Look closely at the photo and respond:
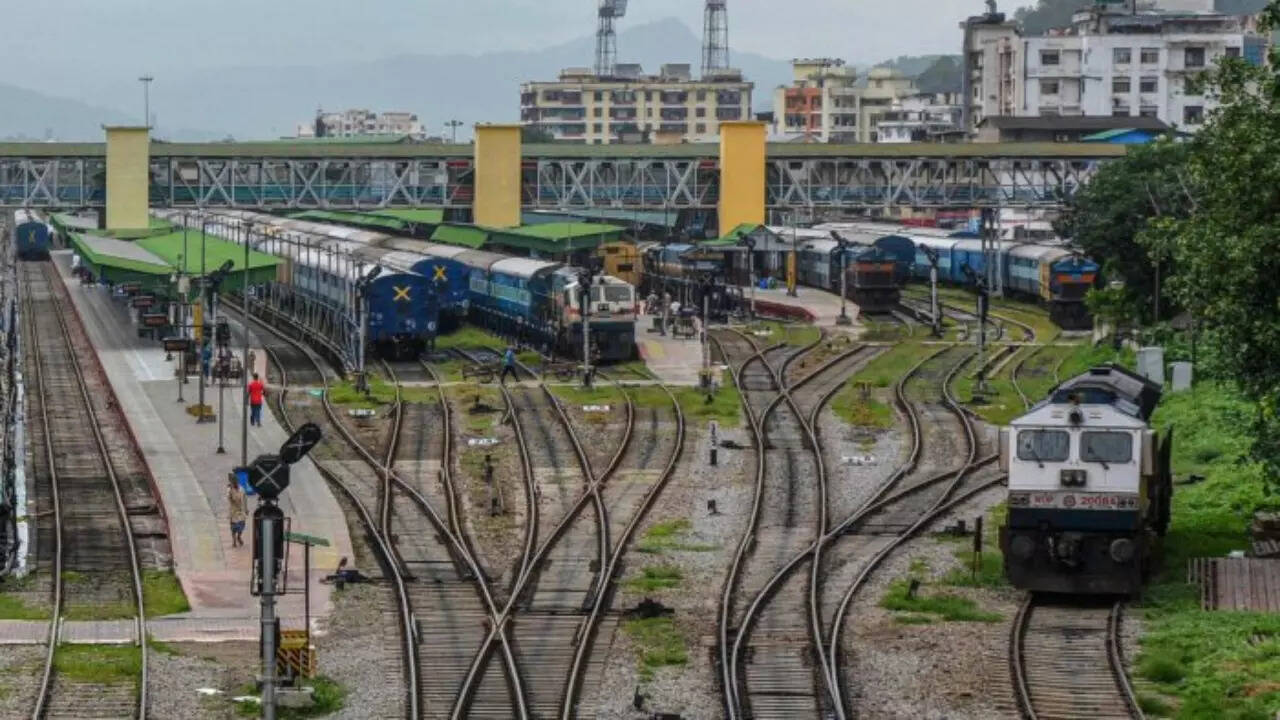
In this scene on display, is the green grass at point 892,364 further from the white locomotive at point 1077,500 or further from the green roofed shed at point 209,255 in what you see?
the white locomotive at point 1077,500

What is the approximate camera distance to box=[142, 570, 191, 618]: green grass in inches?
1059

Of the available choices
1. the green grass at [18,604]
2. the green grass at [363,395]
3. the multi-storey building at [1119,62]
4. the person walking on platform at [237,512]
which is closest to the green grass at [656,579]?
the person walking on platform at [237,512]

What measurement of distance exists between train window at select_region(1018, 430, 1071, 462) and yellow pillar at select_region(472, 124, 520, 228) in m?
61.3

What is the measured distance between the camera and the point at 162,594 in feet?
91.6

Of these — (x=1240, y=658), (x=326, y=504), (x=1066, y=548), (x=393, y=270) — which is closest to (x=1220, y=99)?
(x=1066, y=548)

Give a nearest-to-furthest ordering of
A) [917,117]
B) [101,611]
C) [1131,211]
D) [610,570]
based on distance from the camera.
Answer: [101,611]
[610,570]
[1131,211]
[917,117]

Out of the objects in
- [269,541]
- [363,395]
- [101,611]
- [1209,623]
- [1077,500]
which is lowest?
[101,611]

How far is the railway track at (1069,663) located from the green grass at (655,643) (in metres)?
3.53

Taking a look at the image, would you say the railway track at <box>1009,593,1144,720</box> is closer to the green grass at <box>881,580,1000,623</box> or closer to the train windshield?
the green grass at <box>881,580,1000,623</box>

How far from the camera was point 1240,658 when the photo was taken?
907 inches

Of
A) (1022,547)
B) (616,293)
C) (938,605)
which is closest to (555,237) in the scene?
(616,293)

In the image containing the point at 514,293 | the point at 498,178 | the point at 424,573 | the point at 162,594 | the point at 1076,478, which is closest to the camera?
the point at 1076,478

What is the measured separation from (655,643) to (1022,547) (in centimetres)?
467

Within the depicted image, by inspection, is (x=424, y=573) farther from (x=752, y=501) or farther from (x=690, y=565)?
(x=752, y=501)
